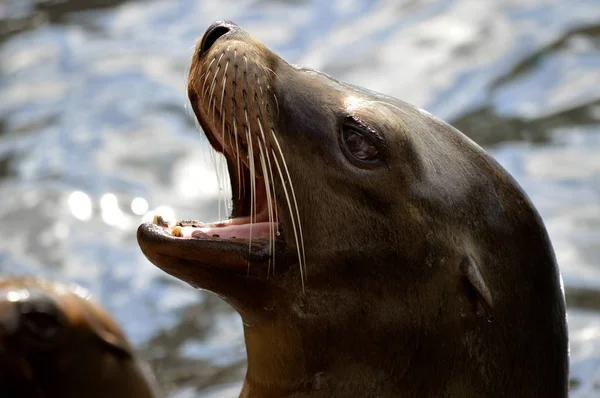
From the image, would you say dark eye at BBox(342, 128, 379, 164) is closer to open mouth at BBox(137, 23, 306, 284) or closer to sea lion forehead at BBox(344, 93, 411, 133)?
sea lion forehead at BBox(344, 93, 411, 133)

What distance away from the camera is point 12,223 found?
948 cm

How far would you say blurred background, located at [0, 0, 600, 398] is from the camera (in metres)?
8.34

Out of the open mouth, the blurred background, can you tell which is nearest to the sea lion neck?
the open mouth

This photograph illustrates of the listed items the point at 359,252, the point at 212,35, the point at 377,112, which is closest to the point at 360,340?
the point at 359,252

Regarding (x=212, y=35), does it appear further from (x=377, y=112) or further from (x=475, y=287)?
(x=475, y=287)

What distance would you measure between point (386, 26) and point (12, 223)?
13.5 ft

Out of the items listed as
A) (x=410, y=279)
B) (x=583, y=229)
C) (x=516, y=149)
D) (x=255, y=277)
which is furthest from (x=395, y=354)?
(x=516, y=149)

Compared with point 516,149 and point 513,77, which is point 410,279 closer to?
point 516,149

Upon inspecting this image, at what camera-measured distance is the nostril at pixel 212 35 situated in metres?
4.65

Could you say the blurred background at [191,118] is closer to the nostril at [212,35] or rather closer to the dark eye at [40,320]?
the dark eye at [40,320]

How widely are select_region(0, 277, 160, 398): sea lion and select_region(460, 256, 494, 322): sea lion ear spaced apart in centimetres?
247

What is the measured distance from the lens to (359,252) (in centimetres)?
443

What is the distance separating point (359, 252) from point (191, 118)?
256 inches

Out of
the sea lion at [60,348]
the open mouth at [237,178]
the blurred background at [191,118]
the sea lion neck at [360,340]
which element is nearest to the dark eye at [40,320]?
the sea lion at [60,348]
